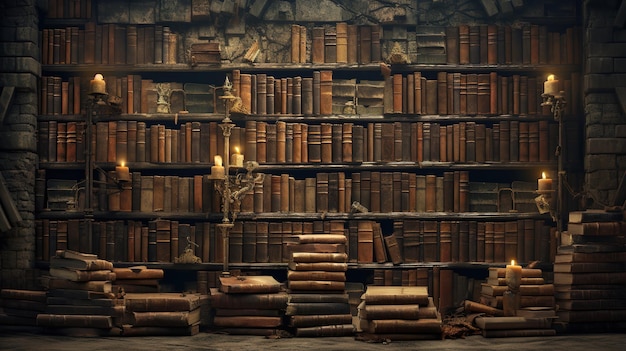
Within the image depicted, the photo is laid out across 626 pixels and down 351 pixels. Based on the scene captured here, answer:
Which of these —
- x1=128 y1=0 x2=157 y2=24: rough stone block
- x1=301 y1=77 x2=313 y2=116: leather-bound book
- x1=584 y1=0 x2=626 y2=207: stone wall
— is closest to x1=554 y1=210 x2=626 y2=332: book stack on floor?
x1=584 y1=0 x2=626 y2=207: stone wall

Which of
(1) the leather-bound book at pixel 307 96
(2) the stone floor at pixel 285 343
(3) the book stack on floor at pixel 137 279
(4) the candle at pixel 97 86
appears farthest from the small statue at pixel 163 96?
(2) the stone floor at pixel 285 343

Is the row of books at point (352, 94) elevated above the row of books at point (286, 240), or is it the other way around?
the row of books at point (352, 94)

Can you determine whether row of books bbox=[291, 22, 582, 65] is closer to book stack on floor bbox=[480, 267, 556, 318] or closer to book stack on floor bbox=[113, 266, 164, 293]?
book stack on floor bbox=[480, 267, 556, 318]

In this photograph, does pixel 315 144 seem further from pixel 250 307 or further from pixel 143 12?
pixel 143 12

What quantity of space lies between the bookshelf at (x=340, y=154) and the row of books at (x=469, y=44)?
0.02 m

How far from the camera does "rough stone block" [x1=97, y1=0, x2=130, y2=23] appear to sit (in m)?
8.54

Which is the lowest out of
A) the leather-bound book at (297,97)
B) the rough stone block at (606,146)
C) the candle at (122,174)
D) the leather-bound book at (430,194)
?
the leather-bound book at (430,194)

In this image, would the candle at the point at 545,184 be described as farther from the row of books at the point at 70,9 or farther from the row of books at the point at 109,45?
the row of books at the point at 70,9

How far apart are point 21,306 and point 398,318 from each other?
3.36 m

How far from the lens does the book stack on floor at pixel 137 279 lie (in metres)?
7.59

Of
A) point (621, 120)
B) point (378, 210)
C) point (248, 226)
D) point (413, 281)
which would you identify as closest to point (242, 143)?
point (248, 226)

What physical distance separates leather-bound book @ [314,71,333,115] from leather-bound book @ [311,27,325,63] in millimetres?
159

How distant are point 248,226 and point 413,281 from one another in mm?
1687

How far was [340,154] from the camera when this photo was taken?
8.40 m
